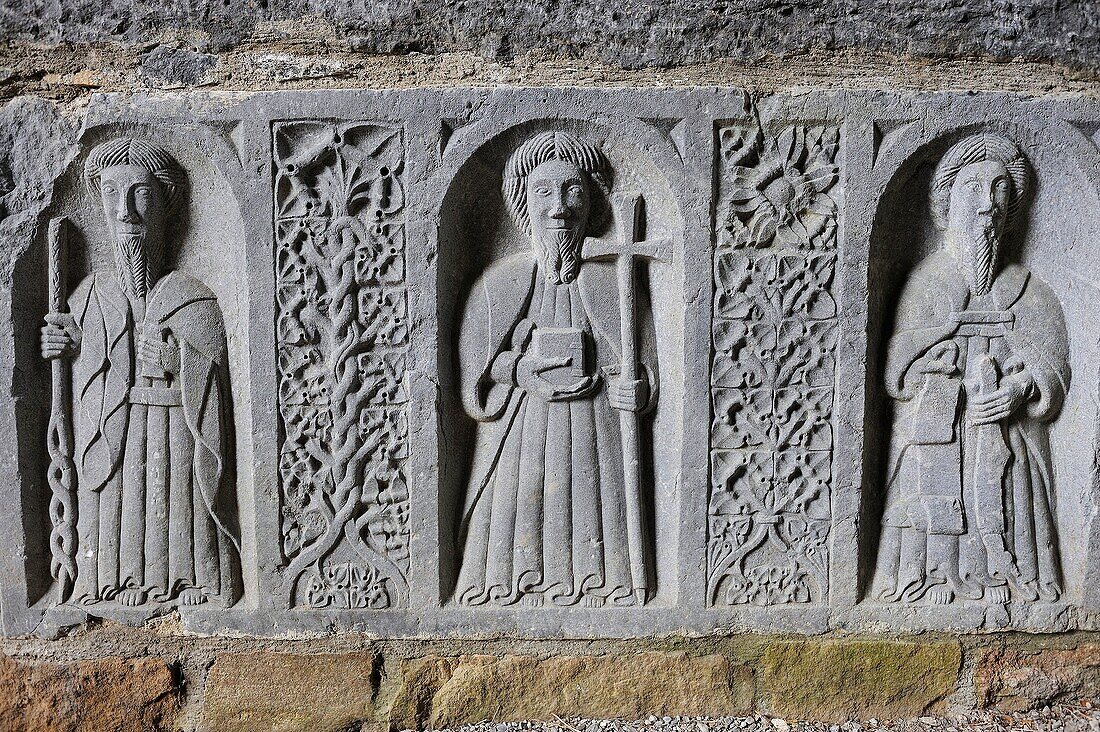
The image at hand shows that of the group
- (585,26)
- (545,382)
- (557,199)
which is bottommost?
(545,382)

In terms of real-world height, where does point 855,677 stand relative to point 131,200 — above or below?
below

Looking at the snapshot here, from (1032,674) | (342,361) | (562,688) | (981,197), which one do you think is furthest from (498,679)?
(981,197)

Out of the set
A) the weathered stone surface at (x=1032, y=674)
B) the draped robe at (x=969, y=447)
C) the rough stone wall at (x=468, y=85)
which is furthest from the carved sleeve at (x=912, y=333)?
the weathered stone surface at (x=1032, y=674)

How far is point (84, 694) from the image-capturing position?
2908 mm

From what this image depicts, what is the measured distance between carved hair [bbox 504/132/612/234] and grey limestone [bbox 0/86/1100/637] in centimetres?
1

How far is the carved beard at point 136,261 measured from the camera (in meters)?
2.76

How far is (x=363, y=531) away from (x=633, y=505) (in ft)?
3.04

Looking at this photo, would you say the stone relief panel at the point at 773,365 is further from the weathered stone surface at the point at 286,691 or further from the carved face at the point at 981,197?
the weathered stone surface at the point at 286,691

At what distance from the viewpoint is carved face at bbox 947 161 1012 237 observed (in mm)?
2764

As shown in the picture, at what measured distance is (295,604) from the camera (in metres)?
2.89

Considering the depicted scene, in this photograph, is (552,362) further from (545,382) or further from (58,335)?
(58,335)

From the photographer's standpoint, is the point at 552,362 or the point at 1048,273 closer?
the point at 552,362

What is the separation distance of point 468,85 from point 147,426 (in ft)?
5.16

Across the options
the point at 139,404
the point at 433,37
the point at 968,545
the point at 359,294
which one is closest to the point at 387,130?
the point at 433,37
